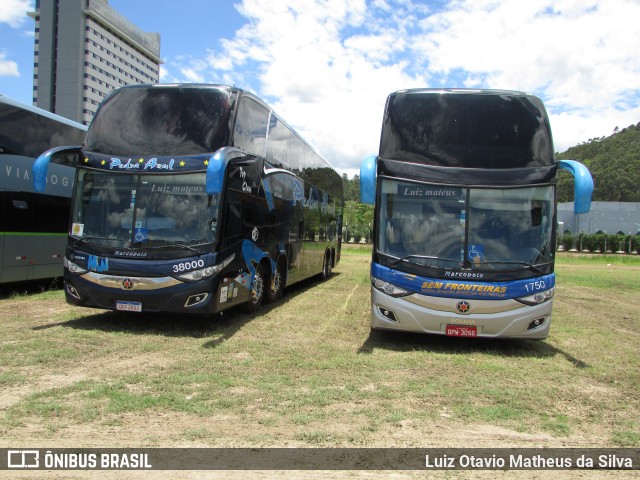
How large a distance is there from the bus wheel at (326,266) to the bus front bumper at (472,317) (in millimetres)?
10235

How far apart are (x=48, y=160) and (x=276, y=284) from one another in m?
5.40

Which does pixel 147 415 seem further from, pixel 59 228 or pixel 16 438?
pixel 59 228

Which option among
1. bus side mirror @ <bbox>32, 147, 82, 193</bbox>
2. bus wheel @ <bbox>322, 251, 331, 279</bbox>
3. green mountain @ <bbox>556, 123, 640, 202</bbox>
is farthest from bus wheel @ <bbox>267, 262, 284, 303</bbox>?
green mountain @ <bbox>556, 123, 640, 202</bbox>

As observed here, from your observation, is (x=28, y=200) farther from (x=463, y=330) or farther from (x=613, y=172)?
(x=613, y=172)

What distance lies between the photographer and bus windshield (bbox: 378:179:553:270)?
26.0ft

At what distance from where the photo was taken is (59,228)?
43.3ft

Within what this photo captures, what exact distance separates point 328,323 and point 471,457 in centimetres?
580

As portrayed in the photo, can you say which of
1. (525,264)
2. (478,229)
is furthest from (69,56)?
(525,264)

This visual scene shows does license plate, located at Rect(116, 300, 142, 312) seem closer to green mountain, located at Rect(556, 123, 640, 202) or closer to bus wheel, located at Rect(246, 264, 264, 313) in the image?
bus wheel, located at Rect(246, 264, 264, 313)

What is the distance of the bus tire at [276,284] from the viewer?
1161 centimetres

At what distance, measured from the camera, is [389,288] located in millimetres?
8008

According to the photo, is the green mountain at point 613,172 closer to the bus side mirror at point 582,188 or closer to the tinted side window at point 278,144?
the tinted side window at point 278,144

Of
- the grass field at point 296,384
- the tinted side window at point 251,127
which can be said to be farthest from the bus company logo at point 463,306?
the tinted side window at point 251,127

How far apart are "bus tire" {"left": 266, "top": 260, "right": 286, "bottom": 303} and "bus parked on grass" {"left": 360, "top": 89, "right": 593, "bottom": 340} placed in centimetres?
388
